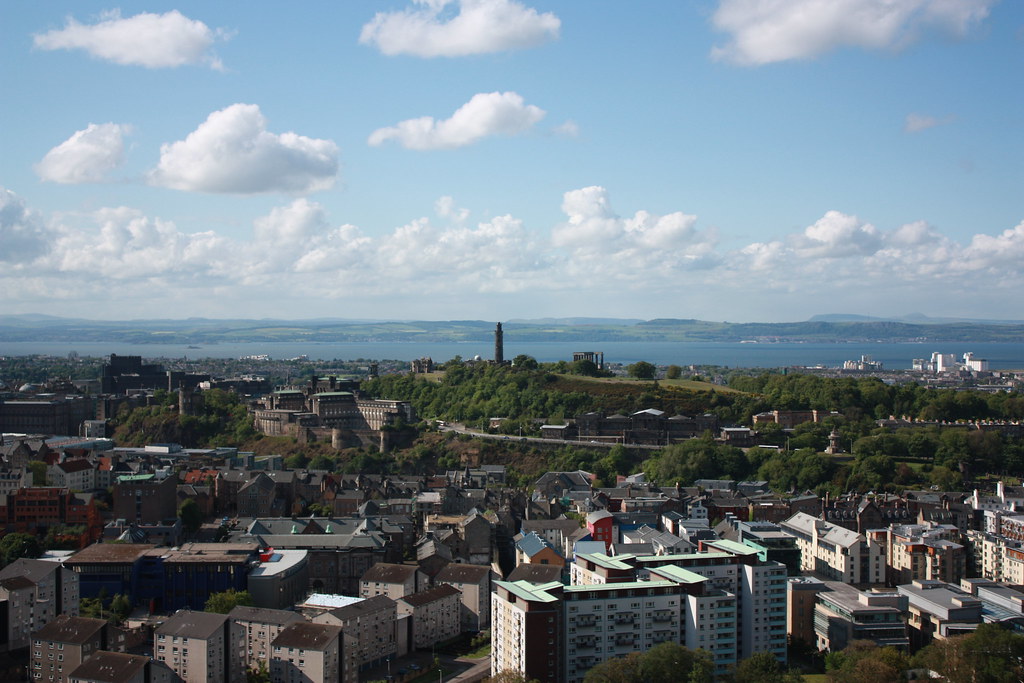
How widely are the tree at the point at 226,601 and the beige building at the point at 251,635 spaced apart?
5.73ft

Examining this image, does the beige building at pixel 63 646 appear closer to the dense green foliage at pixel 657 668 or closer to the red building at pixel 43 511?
the red building at pixel 43 511

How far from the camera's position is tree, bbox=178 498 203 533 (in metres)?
36.6

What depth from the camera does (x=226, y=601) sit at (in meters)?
Answer: 27.4

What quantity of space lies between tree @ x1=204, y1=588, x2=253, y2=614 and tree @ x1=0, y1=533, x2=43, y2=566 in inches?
286

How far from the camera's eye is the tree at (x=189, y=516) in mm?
36562

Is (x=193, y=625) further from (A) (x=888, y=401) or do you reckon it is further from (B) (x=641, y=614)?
(A) (x=888, y=401)

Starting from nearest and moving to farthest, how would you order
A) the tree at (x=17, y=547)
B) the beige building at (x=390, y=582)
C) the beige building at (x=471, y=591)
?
1. the beige building at (x=390, y=582)
2. the beige building at (x=471, y=591)
3. the tree at (x=17, y=547)

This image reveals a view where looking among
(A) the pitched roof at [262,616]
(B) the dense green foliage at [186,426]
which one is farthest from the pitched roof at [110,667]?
(B) the dense green foliage at [186,426]

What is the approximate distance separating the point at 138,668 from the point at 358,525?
37.8ft

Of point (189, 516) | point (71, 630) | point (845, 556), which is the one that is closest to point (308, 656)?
point (71, 630)

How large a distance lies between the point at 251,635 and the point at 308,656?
2.00m

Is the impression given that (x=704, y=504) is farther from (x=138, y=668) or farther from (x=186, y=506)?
(x=138, y=668)

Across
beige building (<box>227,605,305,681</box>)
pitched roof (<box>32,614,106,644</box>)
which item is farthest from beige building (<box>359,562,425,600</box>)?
pitched roof (<box>32,614,106,644</box>)

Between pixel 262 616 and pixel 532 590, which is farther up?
pixel 532 590
